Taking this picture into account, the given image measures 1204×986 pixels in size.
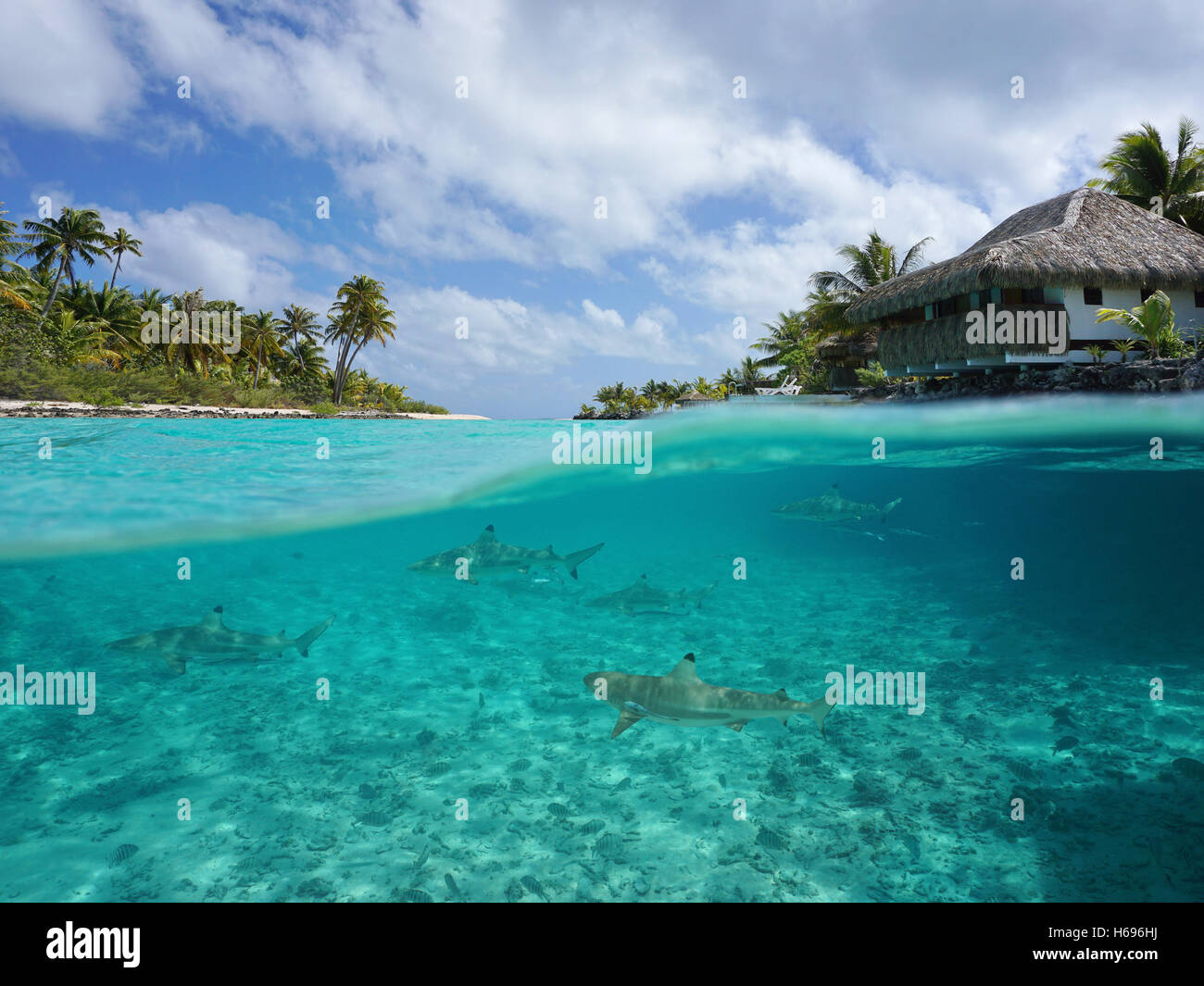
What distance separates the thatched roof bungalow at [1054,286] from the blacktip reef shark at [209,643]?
19330 millimetres

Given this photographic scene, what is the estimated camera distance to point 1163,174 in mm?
28281

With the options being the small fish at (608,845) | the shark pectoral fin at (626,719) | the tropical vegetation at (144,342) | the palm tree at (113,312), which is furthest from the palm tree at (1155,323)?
the palm tree at (113,312)

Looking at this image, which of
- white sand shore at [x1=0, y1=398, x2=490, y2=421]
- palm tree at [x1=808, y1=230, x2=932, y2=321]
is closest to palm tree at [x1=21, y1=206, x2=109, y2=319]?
white sand shore at [x1=0, y1=398, x2=490, y2=421]

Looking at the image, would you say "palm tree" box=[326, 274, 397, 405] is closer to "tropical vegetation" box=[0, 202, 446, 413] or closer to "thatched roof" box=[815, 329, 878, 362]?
"tropical vegetation" box=[0, 202, 446, 413]

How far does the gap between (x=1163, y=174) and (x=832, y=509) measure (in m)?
30.7

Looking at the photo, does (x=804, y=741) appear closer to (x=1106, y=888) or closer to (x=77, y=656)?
(x=1106, y=888)

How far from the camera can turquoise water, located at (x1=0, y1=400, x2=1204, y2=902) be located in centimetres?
523

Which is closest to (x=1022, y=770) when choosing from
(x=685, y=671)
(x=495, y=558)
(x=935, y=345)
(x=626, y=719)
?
(x=685, y=671)

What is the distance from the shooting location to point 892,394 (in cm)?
2292

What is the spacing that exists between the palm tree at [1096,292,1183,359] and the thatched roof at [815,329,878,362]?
44.2 ft

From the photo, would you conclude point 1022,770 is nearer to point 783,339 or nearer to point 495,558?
point 495,558

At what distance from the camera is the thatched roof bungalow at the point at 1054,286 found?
1845cm
